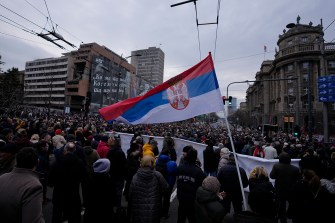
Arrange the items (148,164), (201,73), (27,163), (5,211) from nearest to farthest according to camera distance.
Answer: (5,211) → (27,163) → (148,164) → (201,73)

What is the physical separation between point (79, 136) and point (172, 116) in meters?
4.43

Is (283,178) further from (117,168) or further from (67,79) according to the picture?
(67,79)

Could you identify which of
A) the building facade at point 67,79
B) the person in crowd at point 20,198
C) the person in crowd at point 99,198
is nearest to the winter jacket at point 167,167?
the person in crowd at point 99,198

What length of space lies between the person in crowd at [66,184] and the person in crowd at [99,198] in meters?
0.39

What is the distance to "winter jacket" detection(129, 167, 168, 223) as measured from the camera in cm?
362

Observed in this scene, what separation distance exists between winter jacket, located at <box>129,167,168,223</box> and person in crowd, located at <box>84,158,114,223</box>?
0.51m

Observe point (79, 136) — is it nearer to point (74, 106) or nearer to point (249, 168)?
point (249, 168)

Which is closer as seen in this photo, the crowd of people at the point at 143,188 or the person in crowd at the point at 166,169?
the crowd of people at the point at 143,188

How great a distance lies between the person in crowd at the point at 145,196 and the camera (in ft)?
11.9

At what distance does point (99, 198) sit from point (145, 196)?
85 centimetres

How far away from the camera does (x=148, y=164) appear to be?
3639 mm

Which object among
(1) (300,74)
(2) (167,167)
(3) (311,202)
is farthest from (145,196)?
(1) (300,74)

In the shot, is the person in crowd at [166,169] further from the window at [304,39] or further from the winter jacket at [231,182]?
the window at [304,39]

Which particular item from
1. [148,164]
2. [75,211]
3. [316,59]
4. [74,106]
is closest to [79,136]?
[75,211]
